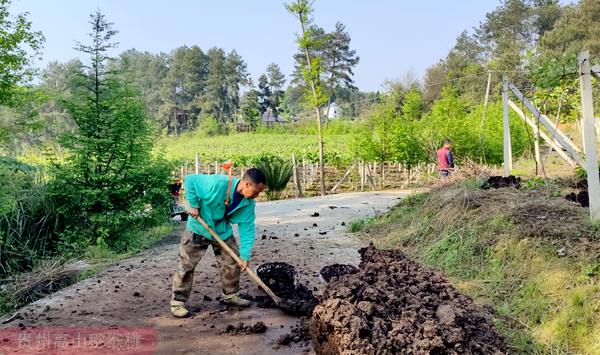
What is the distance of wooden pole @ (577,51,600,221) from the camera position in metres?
5.25

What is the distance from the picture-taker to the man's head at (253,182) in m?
4.50

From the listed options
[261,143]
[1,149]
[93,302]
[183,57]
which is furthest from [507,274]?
[183,57]

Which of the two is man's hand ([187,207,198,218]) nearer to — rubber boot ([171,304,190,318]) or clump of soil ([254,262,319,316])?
rubber boot ([171,304,190,318])

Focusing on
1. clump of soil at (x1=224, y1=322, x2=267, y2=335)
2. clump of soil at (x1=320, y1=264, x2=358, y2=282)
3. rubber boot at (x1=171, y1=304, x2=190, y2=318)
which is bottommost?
clump of soil at (x1=224, y1=322, x2=267, y2=335)

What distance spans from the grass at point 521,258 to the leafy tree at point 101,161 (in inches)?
164

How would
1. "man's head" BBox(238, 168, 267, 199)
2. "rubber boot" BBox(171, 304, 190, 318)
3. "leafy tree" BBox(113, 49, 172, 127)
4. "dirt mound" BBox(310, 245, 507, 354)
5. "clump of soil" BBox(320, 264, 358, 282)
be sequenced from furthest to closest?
1. "leafy tree" BBox(113, 49, 172, 127)
2. "clump of soil" BBox(320, 264, 358, 282)
3. "rubber boot" BBox(171, 304, 190, 318)
4. "man's head" BBox(238, 168, 267, 199)
5. "dirt mound" BBox(310, 245, 507, 354)

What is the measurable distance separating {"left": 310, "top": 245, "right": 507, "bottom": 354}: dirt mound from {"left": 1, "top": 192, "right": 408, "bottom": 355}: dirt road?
0.61 m

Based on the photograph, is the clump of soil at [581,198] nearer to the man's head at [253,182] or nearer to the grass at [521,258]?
the grass at [521,258]

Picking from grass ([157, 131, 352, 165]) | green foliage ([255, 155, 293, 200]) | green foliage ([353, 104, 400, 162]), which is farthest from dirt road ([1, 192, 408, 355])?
grass ([157, 131, 352, 165])

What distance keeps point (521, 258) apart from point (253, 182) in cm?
278

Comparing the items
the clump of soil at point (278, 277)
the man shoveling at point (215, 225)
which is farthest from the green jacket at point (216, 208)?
the clump of soil at point (278, 277)

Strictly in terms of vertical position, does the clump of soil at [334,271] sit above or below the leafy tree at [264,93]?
below

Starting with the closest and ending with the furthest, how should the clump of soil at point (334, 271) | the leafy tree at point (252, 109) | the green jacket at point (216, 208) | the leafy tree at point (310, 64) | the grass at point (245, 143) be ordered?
the green jacket at point (216, 208) < the clump of soil at point (334, 271) < the leafy tree at point (310, 64) < the grass at point (245, 143) < the leafy tree at point (252, 109)

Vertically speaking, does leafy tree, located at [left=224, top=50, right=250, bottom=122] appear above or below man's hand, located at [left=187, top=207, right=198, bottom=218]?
above
